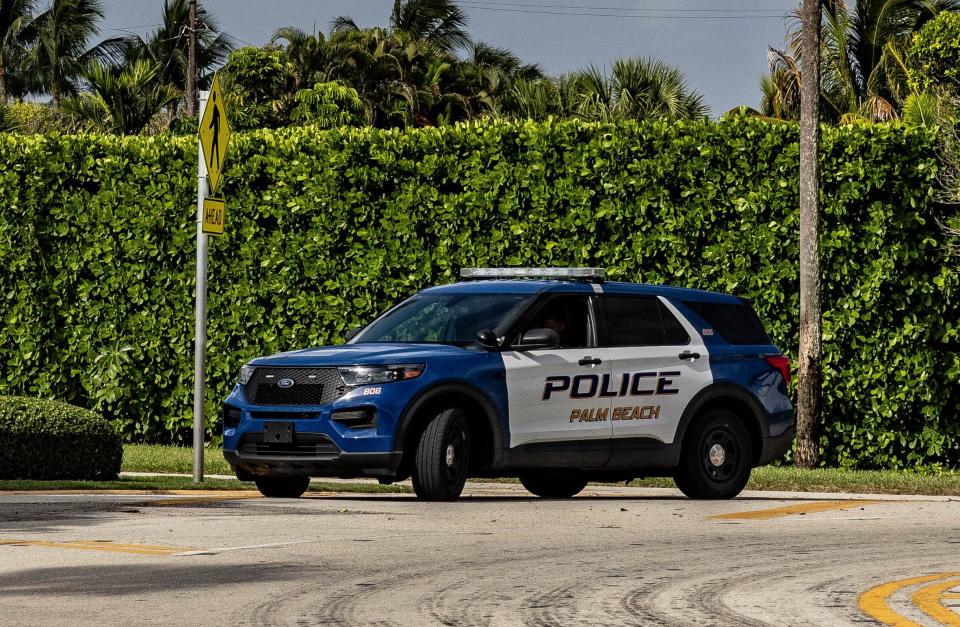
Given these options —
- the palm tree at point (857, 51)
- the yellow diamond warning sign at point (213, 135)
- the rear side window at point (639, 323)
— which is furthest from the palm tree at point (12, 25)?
the rear side window at point (639, 323)

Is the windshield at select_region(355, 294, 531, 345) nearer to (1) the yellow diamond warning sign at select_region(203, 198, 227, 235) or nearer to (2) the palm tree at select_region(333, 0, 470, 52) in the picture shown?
(1) the yellow diamond warning sign at select_region(203, 198, 227, 235)

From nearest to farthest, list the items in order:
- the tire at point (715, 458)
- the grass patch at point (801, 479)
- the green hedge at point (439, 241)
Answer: the tire at point (715, 458) → the grass patch at point (801, 479) → the green hedge at point (439, 241)

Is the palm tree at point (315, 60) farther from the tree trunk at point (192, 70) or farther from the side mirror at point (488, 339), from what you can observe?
the side mirror at point (488, 339)

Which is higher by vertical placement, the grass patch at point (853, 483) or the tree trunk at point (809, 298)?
the tree trunk at point (809, 298)

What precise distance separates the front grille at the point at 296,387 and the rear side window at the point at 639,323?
2580 millimetres

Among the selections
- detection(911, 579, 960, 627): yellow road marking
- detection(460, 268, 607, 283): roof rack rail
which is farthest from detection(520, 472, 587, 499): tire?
detection(911, 579, 960, 627): yellow road marking

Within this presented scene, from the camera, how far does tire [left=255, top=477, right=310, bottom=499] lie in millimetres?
13664

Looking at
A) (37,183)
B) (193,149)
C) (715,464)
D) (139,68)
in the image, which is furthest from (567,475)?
(139,68)

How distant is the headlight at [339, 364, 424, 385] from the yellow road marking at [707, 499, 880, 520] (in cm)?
256

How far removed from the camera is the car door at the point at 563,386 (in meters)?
13.1

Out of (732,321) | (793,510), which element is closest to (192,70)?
(732,321)

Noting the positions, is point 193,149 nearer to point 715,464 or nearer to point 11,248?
point 11,248

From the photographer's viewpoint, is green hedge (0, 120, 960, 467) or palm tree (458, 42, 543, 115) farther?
palm tree (458, 42, 543, 115)

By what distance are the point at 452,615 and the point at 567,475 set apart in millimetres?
6959
